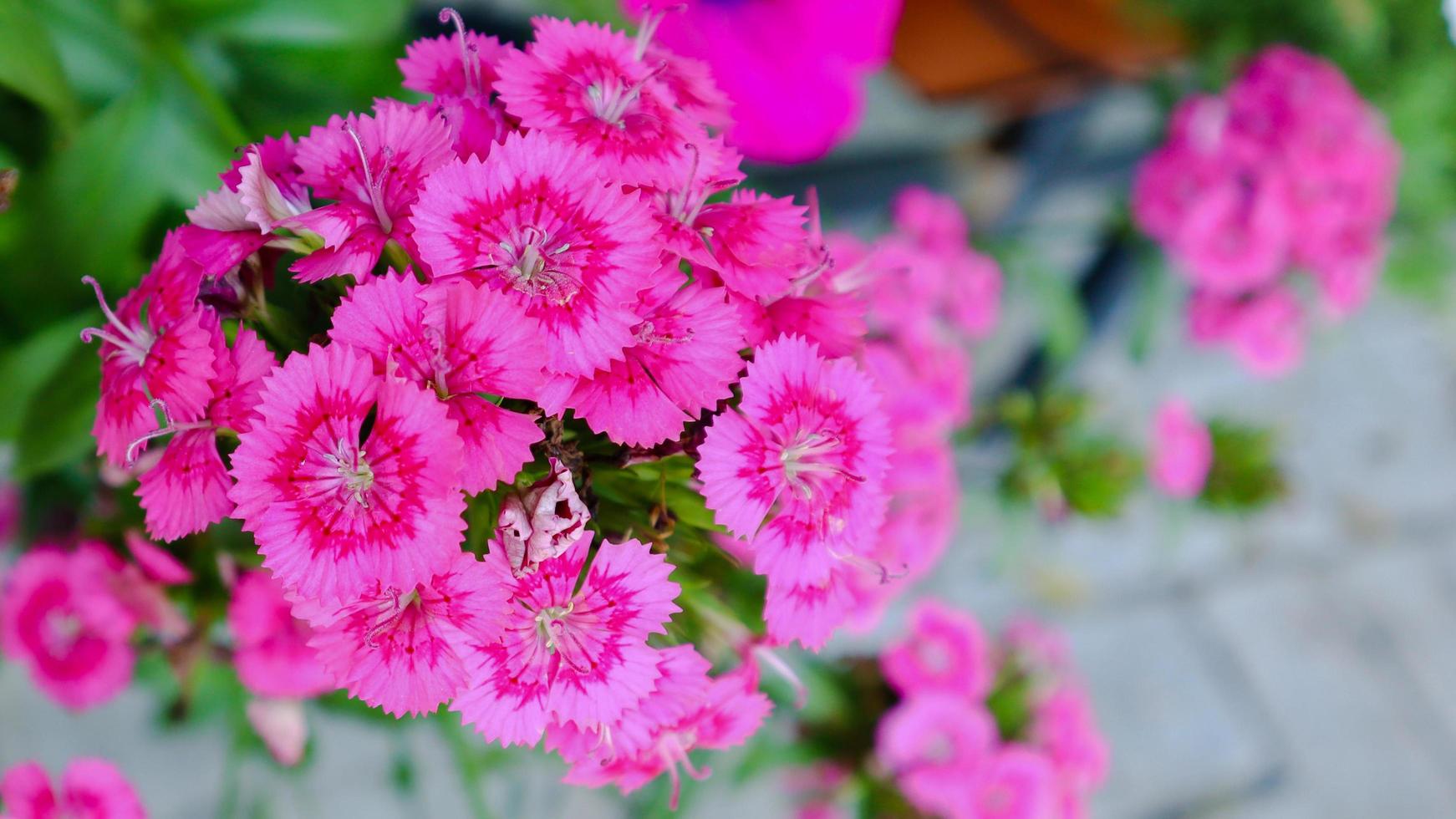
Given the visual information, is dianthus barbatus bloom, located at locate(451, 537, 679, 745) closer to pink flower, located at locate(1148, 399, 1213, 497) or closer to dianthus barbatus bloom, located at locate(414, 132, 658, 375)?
dianthus barbatus bloom, located at locate(414, 132, 658, 375)

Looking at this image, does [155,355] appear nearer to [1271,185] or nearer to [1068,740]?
[1068,740]

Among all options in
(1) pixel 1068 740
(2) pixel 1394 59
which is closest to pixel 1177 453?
(1) pixel 1068 740

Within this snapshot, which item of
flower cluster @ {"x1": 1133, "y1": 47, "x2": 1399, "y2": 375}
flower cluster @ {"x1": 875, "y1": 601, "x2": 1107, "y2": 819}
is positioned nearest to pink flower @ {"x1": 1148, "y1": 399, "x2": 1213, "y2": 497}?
flower cluster @ {"x1": 1133, "y1": 47, "x2": 1399, "y2": 375}

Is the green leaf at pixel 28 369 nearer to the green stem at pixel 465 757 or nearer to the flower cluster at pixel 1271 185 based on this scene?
the green stem at pixel 465 757

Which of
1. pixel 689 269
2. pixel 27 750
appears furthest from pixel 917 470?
pixel 27 750

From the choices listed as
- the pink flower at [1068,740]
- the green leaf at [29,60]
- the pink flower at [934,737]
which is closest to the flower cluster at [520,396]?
the green leaf at [29,60]

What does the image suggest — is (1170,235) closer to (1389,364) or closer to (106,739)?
(1389,364)
